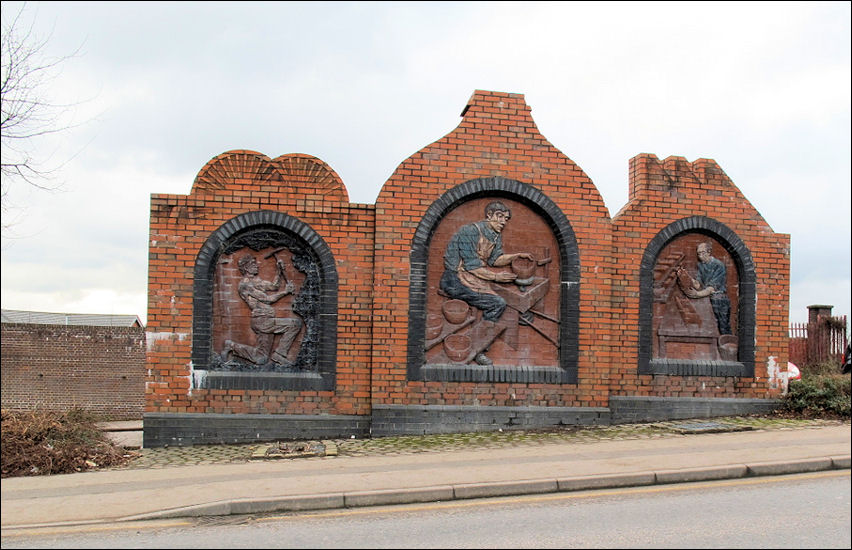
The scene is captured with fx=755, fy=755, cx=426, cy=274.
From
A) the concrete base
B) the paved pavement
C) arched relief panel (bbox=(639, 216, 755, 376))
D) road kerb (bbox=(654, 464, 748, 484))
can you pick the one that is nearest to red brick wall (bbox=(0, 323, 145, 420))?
the concrete base

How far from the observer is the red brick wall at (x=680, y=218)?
12.2 m

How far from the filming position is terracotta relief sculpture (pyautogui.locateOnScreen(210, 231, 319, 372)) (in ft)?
37.0

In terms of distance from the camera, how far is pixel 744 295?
41.8ft

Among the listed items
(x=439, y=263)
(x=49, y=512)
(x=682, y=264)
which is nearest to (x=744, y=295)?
(x=682, y=264)

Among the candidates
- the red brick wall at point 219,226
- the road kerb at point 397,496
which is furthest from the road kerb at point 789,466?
the red brick wall at point 219,226

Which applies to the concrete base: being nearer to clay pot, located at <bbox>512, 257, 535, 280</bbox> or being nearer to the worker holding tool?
the worker holding tool

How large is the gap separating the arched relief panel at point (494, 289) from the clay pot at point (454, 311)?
15 millimetres

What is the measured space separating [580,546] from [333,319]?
6.18 m

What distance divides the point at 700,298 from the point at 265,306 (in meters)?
7.12

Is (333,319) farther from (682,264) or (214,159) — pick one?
(682,264)

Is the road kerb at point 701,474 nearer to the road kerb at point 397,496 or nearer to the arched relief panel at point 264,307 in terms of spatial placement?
the road kerb at point 397,496

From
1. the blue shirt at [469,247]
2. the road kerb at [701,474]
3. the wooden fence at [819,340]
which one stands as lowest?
the road kerb at [701,474]

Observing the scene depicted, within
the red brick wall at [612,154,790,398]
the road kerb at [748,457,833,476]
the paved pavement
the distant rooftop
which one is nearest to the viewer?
the paved pavement

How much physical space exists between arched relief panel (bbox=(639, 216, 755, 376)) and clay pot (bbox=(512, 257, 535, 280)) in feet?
6.38
